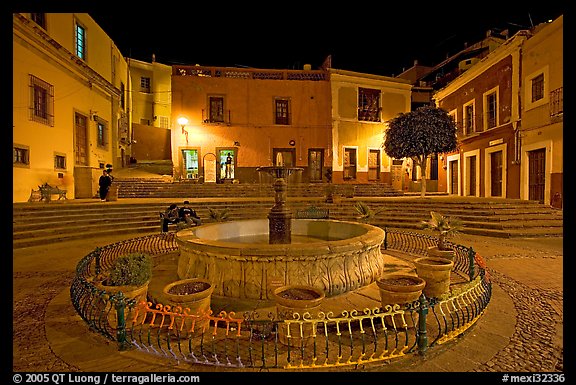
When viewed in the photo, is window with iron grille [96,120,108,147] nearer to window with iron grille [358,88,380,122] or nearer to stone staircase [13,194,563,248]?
stone staircase [13,194,563,248]

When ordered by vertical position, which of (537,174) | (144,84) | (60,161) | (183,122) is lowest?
(537,174)

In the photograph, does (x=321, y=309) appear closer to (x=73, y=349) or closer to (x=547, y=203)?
(x=73, y=349)

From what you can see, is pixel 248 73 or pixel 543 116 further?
pixel 248 73

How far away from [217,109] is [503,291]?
21.5 m

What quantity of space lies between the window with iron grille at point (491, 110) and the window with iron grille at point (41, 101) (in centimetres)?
2326

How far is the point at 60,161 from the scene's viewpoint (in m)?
16.2

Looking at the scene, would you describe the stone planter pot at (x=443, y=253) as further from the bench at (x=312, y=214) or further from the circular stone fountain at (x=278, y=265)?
the bench at (x=312, y=214)

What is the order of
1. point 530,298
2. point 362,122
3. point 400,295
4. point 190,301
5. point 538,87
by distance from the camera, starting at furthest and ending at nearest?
point 362,122 < point 538,87 < point 530,298 < point 400,295 < point 190,301

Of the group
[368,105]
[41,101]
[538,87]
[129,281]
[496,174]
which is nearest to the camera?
[129,281]

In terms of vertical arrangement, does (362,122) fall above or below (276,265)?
above

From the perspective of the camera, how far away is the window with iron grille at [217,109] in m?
23.5

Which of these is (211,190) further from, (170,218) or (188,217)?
(188,217)

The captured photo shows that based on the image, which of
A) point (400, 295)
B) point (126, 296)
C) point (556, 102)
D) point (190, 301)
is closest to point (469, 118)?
point (556, 102)

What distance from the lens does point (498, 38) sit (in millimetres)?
26172
